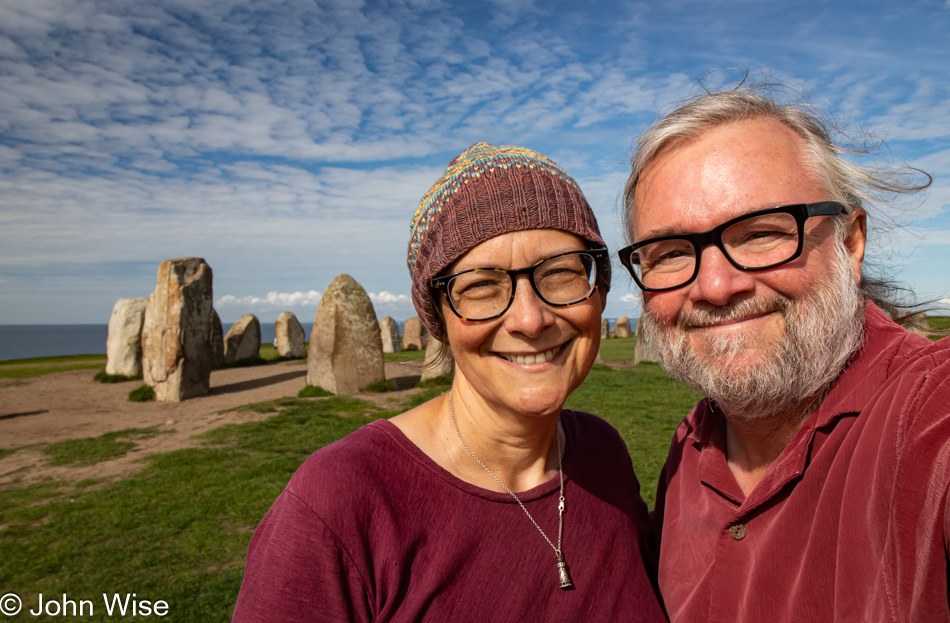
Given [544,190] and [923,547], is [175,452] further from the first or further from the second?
[923,547]

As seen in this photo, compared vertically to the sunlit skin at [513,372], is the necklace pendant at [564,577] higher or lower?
lower

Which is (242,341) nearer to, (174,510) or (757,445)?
(174,510)

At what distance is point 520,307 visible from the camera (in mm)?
1700

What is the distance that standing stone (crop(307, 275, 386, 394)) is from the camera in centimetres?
1168

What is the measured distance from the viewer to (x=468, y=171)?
183 centimetres

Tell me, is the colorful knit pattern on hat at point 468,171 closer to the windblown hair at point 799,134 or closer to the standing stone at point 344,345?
the windblown hair at point 799,134

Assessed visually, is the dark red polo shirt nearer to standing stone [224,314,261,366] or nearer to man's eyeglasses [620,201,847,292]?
man's eyeglasses [620,201,847,292]

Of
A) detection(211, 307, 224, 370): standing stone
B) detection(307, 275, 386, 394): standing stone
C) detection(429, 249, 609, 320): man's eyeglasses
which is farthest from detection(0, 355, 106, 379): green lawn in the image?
detection(429, 249, 609, 320): man's eyeglasses

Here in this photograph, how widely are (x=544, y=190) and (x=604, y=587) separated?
1.26 meters

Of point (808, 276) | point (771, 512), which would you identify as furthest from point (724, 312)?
point (771, 512)

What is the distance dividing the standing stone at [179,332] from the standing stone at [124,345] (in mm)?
2613

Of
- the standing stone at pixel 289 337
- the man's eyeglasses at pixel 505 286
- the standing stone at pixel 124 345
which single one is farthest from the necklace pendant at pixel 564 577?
the standing stone at pixel 289 337

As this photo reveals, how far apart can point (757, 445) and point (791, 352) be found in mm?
378

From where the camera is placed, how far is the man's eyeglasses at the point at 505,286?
1.72 meters
